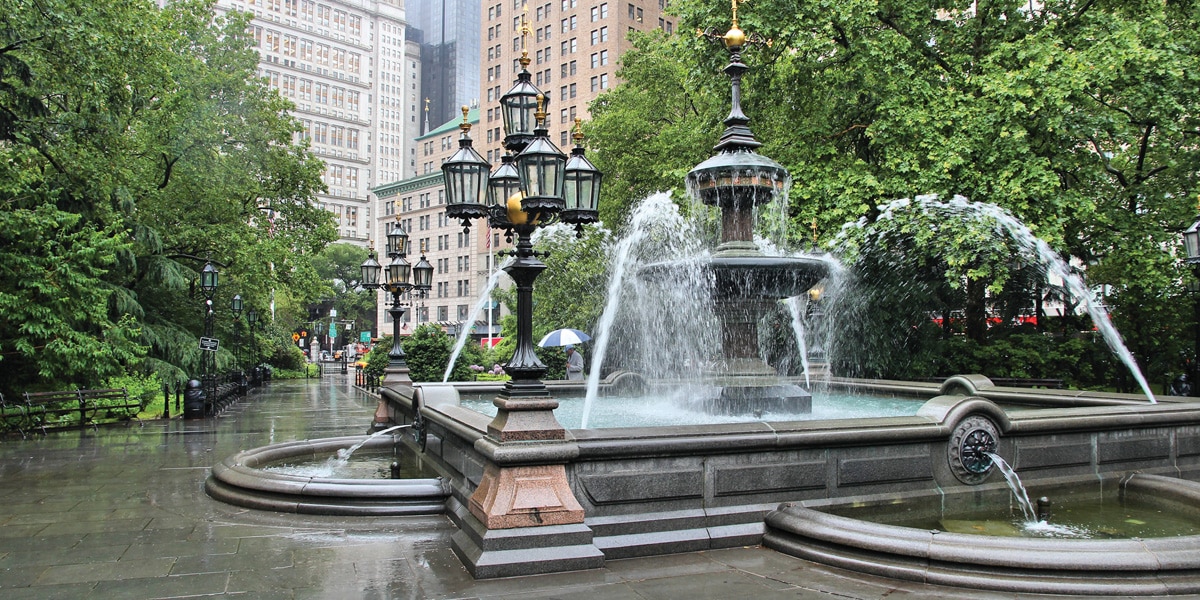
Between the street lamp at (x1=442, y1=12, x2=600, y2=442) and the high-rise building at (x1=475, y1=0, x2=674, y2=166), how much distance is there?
59.8 metres

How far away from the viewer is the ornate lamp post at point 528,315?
623cm

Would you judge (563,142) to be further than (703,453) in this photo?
Yes

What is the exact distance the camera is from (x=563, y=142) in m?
78.6

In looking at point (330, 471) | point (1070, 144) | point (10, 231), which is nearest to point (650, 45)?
point (1070, 144)

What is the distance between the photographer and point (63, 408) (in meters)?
18.1

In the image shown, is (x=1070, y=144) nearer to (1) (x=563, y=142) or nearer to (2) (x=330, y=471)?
(2) (x=330, y=471)

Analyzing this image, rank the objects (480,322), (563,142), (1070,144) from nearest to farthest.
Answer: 1. (1070,144)
2. (563,142)
3. (480,322)

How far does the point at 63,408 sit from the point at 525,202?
16.5 metres

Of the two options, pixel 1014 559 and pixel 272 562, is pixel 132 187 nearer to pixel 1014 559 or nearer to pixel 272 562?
pixel 272 562

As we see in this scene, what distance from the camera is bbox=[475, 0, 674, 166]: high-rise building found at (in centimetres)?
7331

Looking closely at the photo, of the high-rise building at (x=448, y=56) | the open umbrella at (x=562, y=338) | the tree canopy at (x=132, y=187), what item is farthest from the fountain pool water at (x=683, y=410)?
the high-rise building at (x=448, y=56)

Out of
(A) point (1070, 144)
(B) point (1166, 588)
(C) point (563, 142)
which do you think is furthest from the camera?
(C) point (563, 142)

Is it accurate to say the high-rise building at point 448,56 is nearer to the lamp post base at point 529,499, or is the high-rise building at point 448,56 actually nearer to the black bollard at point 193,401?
the black bollard at point 193,401

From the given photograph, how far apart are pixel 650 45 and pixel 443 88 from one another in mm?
161924
